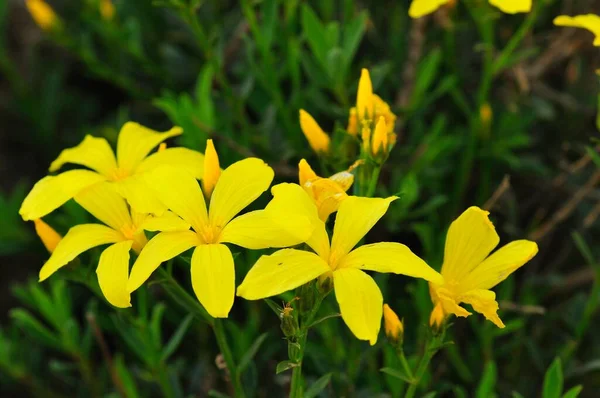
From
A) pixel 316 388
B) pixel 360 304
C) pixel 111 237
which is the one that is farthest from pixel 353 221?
pixel 111 237

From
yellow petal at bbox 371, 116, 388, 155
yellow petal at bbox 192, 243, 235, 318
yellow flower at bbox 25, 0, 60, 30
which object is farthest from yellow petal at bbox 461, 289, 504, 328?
yellow flower at bbox 25, 0, 60, 30

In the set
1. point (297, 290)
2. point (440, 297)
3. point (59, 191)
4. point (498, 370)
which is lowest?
point (498, 370)

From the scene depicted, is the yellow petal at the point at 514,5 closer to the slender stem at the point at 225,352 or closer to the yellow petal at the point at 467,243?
the yellow petal at the point at 467,243

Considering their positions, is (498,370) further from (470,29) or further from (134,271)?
(134,271)

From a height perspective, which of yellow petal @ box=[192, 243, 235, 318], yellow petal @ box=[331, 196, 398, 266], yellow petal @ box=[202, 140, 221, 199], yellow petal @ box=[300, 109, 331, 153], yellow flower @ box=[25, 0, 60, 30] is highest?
yellow flower @ box=[25, 0, 60, 30]

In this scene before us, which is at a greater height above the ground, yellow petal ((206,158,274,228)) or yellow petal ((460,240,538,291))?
yellow petal ((206,158,274,228))

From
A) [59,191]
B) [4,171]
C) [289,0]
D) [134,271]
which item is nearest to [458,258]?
[134,271]

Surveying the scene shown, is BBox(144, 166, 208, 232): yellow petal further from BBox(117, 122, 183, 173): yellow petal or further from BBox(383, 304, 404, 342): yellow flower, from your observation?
BBox(383, 304, 404, 342): yellow flower
